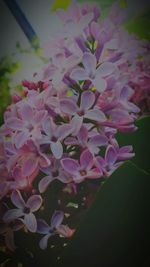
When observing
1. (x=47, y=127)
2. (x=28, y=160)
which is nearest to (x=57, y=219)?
(x=28, y=160)

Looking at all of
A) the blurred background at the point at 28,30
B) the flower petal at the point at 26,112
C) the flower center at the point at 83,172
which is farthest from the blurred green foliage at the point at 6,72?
the flower center at the point at 83,172

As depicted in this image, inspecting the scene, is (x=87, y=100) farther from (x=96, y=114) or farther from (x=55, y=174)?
(x=55, y=174)

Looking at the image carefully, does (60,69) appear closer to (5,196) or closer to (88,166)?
(88,166)

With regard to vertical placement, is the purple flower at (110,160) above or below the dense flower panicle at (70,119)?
below

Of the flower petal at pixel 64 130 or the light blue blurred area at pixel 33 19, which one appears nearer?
the flower petal at pixel 64 130

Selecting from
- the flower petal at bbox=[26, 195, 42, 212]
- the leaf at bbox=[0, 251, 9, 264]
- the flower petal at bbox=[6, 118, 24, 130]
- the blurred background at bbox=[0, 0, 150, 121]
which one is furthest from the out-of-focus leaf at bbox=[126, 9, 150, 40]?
the leaf at bbox=[0, 251, 9, 264]

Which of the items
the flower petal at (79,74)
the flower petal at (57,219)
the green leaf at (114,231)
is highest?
the flower petal at (79,74)

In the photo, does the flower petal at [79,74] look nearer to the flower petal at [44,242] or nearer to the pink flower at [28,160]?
the pink flower at [28,160]
